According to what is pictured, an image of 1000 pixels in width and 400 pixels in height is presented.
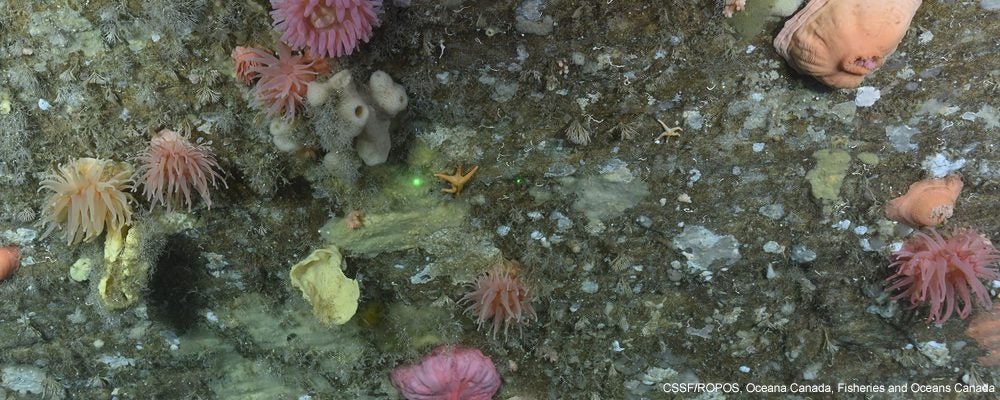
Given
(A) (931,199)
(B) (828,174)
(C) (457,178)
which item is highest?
(C) (457,178)

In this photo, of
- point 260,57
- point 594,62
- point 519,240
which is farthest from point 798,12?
point 260,57

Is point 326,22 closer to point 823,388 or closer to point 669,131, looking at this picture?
point 669,131

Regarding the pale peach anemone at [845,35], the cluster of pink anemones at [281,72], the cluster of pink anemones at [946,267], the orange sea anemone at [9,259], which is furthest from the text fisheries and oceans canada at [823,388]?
the orange sea anemone at [9,259]

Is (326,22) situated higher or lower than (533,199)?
higher

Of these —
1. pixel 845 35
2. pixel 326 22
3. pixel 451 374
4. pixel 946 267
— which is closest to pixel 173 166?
pixel 326 22

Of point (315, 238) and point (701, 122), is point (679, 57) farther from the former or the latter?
point (315, 238)
